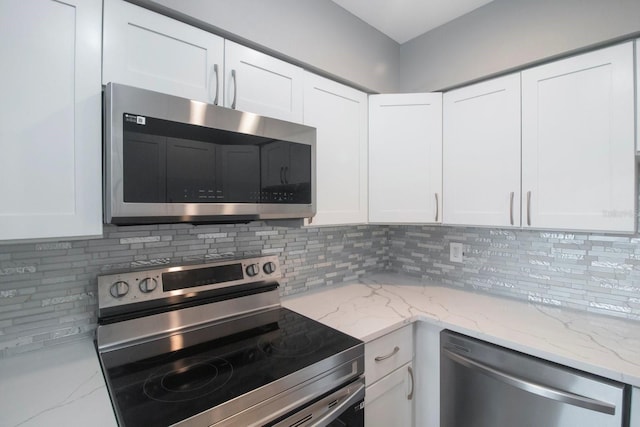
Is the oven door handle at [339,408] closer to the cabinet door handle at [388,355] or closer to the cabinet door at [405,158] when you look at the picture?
the cabinet door handle at [388,355]

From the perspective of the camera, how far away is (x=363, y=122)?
68.1 inches

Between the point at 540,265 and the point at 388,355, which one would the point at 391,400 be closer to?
the point at 388,355

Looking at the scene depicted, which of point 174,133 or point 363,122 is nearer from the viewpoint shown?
point 174,133

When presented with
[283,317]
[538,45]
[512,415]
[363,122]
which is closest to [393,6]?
[363,122]

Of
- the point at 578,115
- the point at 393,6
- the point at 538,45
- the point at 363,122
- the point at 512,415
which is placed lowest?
the point at 512,415

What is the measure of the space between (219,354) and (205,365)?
0.08m

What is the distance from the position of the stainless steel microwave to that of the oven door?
2.24ft

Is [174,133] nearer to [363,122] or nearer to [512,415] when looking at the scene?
[363,122]

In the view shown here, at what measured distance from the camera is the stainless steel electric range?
2.65ft

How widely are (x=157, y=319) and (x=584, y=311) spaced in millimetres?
1944

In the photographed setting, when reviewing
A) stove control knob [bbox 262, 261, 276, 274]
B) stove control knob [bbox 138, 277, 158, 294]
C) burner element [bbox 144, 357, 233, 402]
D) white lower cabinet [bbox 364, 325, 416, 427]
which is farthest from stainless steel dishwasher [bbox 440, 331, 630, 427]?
stove control knob [bbox 138, 277, 158, 294]

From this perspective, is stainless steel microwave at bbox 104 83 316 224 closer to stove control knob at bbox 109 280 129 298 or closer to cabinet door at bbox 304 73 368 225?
cabinet door at bbox 304 73 368 225

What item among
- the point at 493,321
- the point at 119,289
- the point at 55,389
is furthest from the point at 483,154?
the point at 55,389

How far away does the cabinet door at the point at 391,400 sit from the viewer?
1.25 meters
